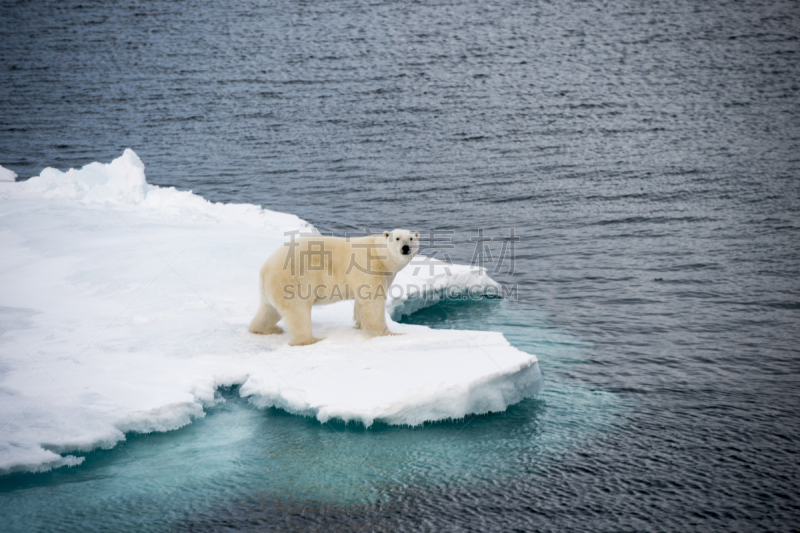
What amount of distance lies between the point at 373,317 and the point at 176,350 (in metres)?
2.56

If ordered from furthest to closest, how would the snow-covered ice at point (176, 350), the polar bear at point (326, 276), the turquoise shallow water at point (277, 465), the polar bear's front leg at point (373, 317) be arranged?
the polar bear's front leg at point (373, 317), the polar bear at point (326, 276), the snow-covered ice at point (176, 350), the turquoise shallow water at point (277, 465)

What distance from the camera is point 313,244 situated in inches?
326

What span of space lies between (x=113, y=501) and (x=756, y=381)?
7817mm

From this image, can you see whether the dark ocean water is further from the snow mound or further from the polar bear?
the snow mound

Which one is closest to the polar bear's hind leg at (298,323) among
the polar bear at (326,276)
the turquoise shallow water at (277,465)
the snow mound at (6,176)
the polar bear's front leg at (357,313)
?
the polar bear at (326,276)

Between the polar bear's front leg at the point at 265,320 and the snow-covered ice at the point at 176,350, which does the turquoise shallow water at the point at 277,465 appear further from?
the polar bear's front leg at the point at 265,320

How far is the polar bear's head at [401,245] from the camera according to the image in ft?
25.9

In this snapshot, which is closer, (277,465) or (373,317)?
(277,465)

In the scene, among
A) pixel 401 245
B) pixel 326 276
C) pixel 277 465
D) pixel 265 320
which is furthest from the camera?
pixel 265 320

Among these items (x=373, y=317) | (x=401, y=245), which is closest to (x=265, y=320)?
(x=373, y=317)

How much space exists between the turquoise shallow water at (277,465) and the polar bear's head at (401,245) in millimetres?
2063

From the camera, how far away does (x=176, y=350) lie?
8.35 meters

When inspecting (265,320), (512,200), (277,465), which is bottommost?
(277,465)

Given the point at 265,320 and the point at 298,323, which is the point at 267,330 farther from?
the point at 298,323
